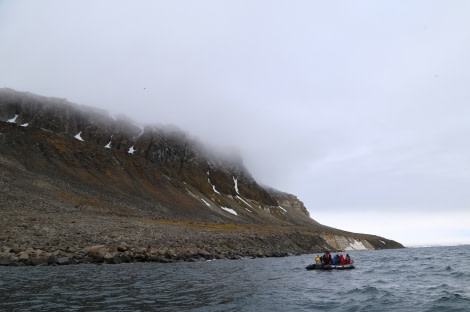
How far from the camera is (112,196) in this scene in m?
102

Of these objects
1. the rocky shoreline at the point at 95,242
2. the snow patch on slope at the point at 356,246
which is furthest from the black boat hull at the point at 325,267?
the snow patch on slope at the point at 356,246

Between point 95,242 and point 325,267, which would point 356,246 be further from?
point 95,242

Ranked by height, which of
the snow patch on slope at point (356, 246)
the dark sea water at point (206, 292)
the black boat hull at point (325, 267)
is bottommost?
the dark sea water at point (206, 292)

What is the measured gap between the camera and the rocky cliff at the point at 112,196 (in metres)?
53.2

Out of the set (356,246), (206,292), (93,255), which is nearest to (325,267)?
(206,292)

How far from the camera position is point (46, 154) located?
113188 mm

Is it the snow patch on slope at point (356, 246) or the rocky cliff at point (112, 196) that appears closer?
the rocky cliff at point (112, 196)

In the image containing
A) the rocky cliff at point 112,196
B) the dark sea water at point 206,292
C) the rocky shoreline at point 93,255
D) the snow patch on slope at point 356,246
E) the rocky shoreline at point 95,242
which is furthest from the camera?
the snow patch on slope at point 356,246

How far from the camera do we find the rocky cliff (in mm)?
53250

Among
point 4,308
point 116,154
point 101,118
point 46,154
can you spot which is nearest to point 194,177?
point 116,154

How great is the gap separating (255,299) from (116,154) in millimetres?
132600

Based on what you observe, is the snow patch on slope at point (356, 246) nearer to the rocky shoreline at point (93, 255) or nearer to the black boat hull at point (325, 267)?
the black boat hull at point (325, 267)

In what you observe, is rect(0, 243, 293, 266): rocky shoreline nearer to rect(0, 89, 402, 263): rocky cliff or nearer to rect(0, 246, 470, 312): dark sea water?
rect(0, 89, 402, 263): rocky cliff

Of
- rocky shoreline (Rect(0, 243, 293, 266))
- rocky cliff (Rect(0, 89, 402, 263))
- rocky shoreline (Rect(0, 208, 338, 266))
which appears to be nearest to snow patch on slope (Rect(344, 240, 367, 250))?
rocky cliff (Rect(0, 89, 402, 263))
